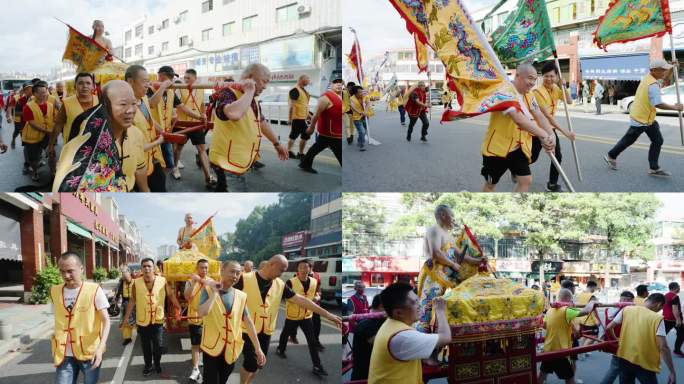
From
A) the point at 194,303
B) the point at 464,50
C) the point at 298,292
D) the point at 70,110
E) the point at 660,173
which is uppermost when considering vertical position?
the point at 464,50

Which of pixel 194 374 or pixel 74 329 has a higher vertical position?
pixel 74 329

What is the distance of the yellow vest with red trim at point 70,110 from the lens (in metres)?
4.06

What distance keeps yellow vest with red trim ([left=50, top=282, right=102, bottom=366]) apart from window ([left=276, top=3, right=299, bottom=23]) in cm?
332

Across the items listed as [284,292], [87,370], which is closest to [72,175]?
[87,370]

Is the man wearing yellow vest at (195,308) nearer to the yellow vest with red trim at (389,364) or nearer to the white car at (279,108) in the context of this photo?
the white car at (279,108)

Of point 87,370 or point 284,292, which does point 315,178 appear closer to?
point 284,292

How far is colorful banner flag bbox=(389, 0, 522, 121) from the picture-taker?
14.6ft

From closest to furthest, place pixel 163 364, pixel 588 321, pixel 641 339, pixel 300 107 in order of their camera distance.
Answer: pixel 641 339
pixel 163 364
pixel 300 107
pixel 588 321

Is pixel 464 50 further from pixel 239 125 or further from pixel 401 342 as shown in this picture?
pixel 401 342

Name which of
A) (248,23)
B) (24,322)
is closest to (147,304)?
(24,322)

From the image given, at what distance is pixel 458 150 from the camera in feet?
29.9

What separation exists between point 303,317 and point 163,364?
1.73 meters

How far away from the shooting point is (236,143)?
16.3 feet

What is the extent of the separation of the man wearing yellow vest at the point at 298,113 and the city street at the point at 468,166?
2.59 ft
